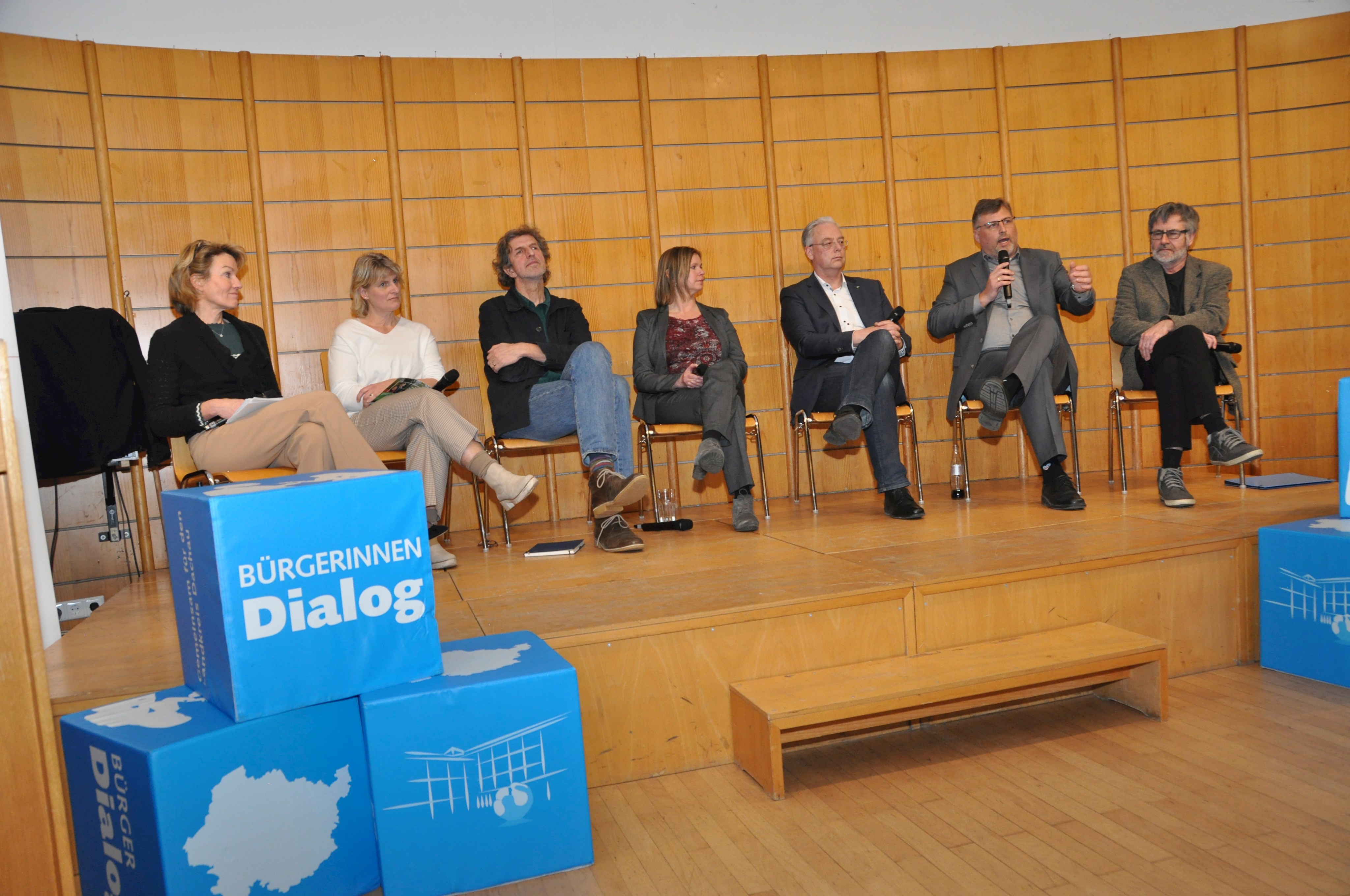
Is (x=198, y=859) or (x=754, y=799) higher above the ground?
(x=198, y=859)

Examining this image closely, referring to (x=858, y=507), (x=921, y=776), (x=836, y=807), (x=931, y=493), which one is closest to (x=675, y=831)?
(x=836, y=807)

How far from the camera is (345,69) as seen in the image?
13.8 feet

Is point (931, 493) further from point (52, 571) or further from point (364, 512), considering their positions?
point (52, 571)

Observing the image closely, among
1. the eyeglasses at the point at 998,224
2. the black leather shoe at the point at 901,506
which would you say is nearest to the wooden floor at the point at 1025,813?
the black leather shoe at the point at 901,506

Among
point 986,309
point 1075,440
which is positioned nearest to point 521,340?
point 986,309

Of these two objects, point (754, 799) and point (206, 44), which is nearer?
point (754, 799)

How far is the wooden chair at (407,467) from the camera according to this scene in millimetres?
3422

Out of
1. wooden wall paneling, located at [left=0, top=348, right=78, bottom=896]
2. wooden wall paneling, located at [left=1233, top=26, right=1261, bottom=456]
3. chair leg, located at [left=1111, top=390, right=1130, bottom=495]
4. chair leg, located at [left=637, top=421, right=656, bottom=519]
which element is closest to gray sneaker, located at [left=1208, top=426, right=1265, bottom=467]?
chair leg, located at [left=1111, top=390, right=1130, bottom=495]

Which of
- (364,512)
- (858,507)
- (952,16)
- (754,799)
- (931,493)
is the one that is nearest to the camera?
(364,512)

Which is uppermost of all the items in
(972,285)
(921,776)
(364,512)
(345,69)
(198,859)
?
(345,69)

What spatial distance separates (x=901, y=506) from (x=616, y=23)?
2.74m

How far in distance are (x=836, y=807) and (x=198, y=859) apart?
1.26m

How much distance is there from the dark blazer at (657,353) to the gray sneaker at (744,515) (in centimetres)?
42

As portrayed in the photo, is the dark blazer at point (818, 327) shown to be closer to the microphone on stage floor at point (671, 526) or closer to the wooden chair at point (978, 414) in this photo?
the wooden chair at point (978, 414)
